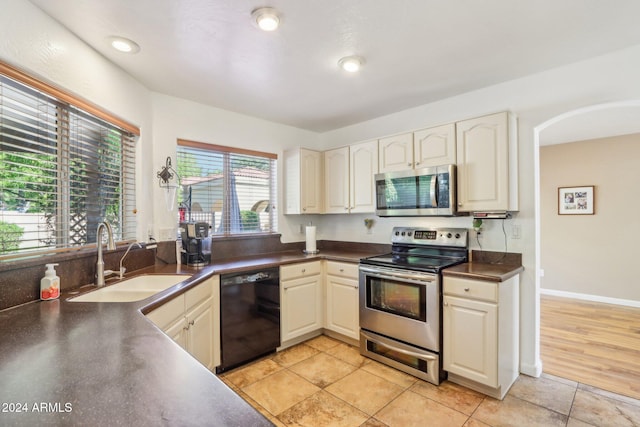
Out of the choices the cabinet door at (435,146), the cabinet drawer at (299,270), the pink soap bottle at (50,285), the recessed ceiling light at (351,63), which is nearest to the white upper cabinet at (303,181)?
the cabinet drawer at (299,270)

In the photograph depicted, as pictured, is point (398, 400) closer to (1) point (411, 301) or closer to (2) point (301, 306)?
(1) point (411, 301)

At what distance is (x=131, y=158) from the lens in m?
2.53

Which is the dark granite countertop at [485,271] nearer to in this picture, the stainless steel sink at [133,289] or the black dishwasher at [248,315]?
the black dishwasher at [248,315]

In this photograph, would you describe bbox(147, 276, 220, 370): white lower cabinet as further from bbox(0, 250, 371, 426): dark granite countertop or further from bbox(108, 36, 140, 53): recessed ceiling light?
bbox(108, 36, 140, 53): recessed ceiling light

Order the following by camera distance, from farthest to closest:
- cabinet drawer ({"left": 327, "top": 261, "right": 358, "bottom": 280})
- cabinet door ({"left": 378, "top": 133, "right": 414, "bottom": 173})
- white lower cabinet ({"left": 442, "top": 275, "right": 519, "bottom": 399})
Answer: cabinet drawer ({"left": 327, "top": 261, "right": 358, "bottom": 280})
cabinet door ({"left": 378, "top": 133, "right": 414, "bottom": 173})
white lower cabinet ({"left": 442, "top": 275, "right": 519, "bottom": 399})

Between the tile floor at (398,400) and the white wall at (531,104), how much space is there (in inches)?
15.3

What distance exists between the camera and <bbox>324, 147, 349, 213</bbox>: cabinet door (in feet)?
11.6

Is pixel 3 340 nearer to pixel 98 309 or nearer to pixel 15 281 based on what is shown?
pixel 98 309

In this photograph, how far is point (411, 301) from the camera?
2545 mm

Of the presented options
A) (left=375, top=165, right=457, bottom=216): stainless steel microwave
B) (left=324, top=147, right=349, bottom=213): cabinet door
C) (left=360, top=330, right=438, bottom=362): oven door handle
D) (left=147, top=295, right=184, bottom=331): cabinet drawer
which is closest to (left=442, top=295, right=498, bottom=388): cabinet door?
(left=360, top=330, right=438, bottom=362): oven door handle

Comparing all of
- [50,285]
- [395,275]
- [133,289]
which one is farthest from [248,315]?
[50,285]

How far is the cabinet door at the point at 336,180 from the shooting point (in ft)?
11.6

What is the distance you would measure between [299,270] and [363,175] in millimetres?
1221

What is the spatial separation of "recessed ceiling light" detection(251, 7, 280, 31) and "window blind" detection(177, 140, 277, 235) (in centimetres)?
161
